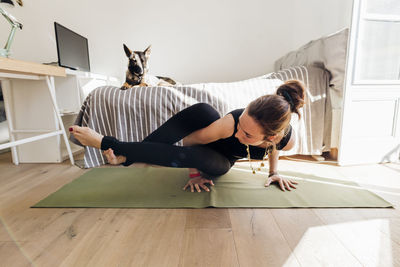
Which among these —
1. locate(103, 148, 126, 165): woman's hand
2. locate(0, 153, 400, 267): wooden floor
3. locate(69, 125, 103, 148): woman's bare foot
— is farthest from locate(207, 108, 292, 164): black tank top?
locate(69, 125, 103, 148): woman's bare foot

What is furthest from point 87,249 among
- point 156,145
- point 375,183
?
point 375,183

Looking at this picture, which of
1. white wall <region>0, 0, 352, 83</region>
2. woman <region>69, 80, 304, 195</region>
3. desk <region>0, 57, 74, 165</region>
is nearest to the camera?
woman <region>69, 80, 304, 195</region>

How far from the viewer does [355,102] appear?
5.27ft

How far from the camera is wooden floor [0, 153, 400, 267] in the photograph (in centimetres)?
69

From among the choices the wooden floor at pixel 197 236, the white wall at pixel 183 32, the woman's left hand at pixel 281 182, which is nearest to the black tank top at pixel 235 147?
the woman's left hand at pixel 281 182

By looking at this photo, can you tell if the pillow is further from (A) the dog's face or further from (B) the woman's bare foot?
(B) the woman's bare foot

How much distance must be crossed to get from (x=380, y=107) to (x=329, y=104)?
356mm

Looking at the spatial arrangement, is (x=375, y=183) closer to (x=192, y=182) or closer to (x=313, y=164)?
(x=313, y=164)

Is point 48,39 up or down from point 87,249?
up

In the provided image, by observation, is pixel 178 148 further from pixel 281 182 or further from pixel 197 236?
pixel 281 182

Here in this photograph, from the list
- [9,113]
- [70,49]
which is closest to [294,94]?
[9,113]

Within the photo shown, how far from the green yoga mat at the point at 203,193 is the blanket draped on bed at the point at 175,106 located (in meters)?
0.37

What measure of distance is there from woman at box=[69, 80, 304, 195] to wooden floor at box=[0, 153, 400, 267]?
0.82ft

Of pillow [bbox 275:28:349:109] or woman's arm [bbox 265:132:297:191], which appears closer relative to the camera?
woman's arm [bbox 265:132:297:191]
